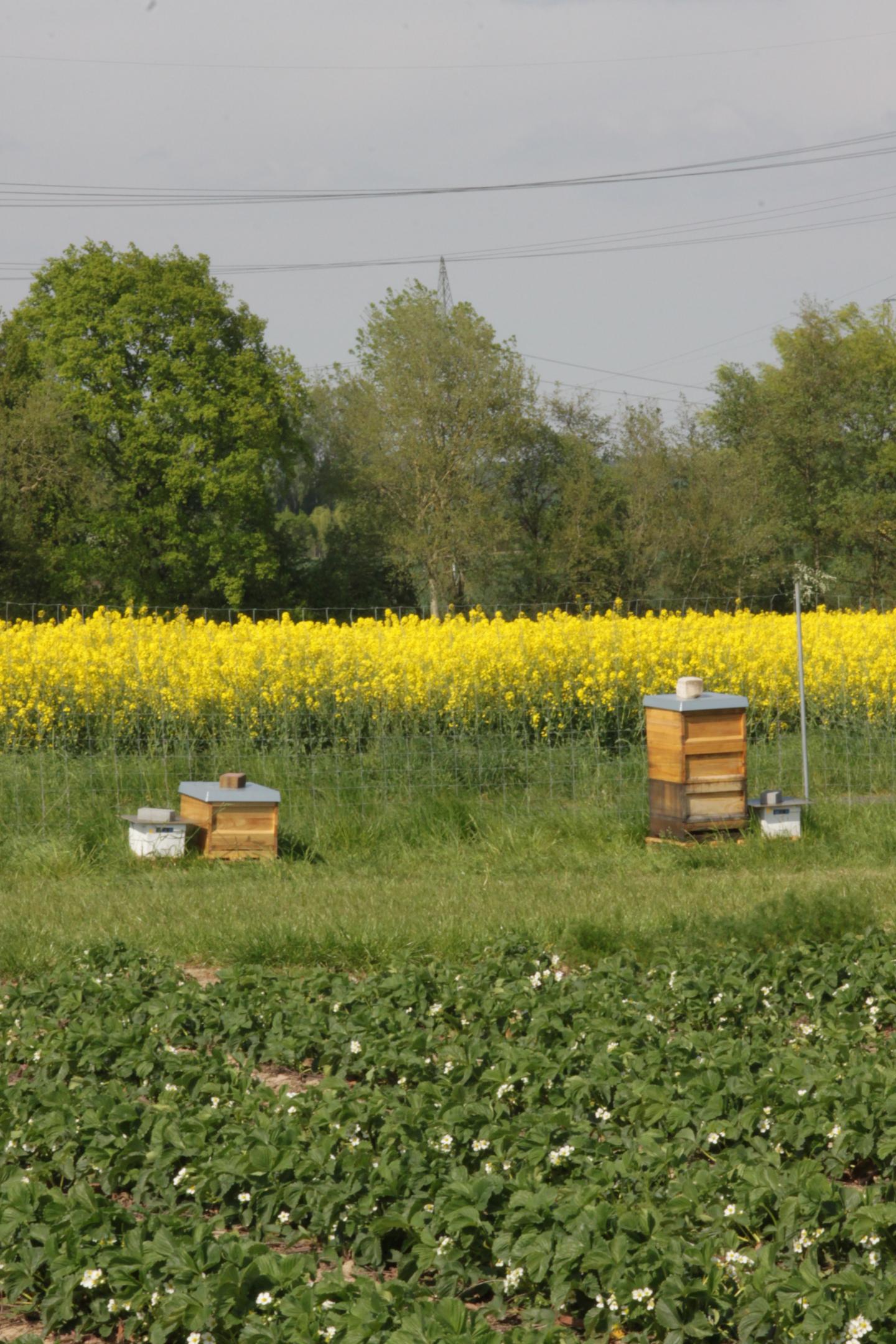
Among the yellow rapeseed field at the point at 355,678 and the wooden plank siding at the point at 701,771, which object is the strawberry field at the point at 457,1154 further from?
the yellow rapeseed field at the point at 355,678

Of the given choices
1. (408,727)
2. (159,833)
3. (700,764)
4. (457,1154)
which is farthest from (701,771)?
(457,1154)

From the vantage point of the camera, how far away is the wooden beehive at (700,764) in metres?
9.42

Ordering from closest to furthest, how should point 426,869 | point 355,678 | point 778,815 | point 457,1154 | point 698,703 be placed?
point 457,1154 → point 426,869 → point 698,703 → point 778,815 → point 355,678

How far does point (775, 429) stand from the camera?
41.3 meters

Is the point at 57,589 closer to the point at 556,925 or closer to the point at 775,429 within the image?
the point at 775,429

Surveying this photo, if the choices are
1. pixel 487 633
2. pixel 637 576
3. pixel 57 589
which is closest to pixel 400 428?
pixel 637 576

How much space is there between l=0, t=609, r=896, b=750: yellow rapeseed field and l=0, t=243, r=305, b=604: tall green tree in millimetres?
23355

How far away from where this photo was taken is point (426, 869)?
9.10 meters

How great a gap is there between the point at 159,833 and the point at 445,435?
3115 cm

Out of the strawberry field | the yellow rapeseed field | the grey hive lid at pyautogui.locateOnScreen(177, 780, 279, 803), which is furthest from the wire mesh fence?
the strawberry field

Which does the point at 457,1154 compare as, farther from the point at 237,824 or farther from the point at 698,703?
the point at 698,703

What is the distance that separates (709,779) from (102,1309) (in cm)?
667

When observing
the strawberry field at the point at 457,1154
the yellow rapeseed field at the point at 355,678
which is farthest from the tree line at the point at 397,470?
the strawberry field at the point at 457,1154

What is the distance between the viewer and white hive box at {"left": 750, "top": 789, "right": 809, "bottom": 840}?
953cm
